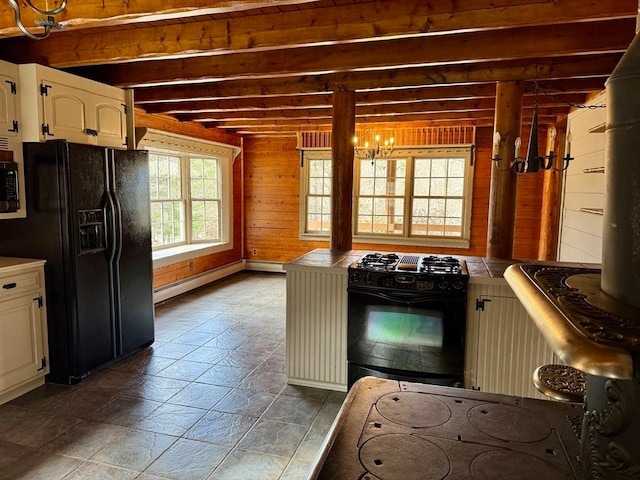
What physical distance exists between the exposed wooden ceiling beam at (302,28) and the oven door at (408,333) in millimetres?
A: 1665

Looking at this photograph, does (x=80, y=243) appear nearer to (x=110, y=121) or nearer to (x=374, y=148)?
(x=110, y=121)

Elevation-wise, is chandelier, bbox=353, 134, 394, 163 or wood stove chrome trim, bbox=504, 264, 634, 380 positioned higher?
chandelier, bbox=353, 134, 394, 163

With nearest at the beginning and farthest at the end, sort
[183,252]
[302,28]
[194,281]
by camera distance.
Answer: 1. [302,28]
2. [183,252]
3. [194,281]

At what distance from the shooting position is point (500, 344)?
9.32 ft

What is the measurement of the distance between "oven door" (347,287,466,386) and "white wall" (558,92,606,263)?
2.00 m

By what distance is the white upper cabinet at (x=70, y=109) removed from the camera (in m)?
3.07

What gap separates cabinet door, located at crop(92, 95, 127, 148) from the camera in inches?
141

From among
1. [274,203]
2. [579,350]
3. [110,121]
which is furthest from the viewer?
[274,203]

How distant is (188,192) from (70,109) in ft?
9.32

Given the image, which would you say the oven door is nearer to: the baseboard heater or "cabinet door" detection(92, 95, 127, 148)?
"cabinet door" detection(92, 95, 127, 148)

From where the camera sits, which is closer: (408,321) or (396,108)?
(408,321)

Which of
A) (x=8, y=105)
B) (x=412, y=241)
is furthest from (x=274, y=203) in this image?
(x=8, y=105)

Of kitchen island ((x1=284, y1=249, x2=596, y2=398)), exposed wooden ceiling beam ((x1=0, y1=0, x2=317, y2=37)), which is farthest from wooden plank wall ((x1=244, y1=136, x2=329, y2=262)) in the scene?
exposed wooden ceiling beam ((x1=0, y1=0, x2=317, y2=37))

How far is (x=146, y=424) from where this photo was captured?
272 centimetres
